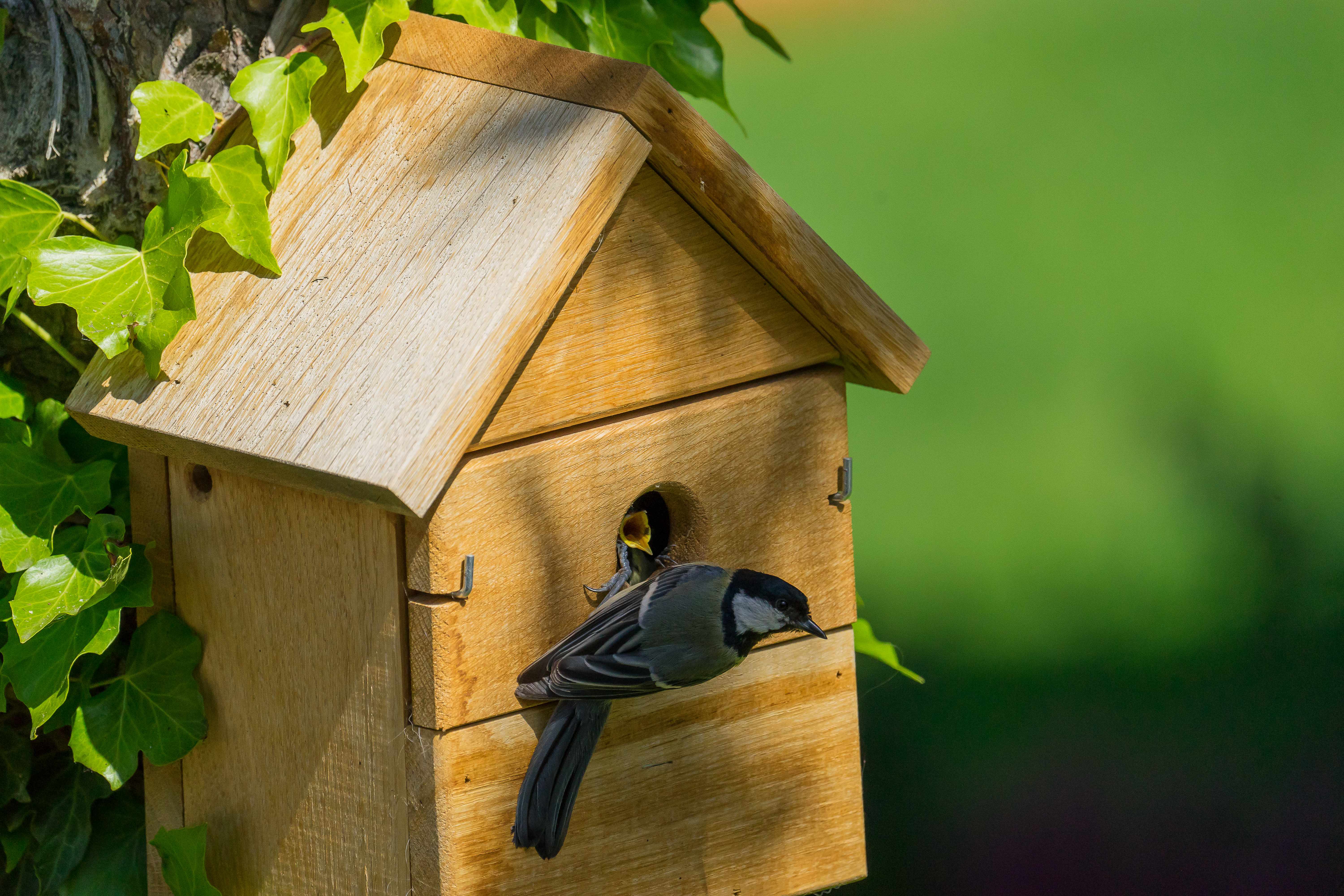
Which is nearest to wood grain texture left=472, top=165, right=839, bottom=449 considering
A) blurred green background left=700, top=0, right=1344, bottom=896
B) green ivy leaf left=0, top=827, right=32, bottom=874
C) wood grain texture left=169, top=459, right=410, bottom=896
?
wood grain texture left=169, top=459, right=410, bottom=896

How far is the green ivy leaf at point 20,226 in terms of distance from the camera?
1625 mm

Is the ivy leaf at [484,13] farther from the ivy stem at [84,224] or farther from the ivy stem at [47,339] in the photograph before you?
the ivy stem at [47,339]

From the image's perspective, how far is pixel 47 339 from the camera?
72.2 inches

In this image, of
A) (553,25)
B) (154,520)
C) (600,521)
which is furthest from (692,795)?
(553,25)

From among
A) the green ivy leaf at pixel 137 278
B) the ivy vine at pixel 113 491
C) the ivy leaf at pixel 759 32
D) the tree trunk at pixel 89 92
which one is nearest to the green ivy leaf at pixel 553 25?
the ivy vine at pixel 113 491

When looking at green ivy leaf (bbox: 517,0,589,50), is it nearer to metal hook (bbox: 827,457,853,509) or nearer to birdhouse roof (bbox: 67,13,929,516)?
birdhouse roof (bbox: 67,13,929,516)

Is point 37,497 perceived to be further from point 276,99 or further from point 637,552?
point 637,552

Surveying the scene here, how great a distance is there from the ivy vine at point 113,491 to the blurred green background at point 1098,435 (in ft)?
8.85

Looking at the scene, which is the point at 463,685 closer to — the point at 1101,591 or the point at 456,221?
the point at 456,221

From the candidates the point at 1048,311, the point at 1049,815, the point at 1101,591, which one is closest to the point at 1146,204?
the point at 1048,311

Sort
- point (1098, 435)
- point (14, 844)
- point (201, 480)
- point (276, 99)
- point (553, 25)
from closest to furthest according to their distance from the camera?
point (276, 99) < point (201, 480) < point (14, 844) < point (553, 25) < point (1098, 435)

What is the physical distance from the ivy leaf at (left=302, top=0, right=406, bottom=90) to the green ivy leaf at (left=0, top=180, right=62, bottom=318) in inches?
15.0

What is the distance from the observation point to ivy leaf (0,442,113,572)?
1614mm

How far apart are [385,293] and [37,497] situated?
1.76 ft
